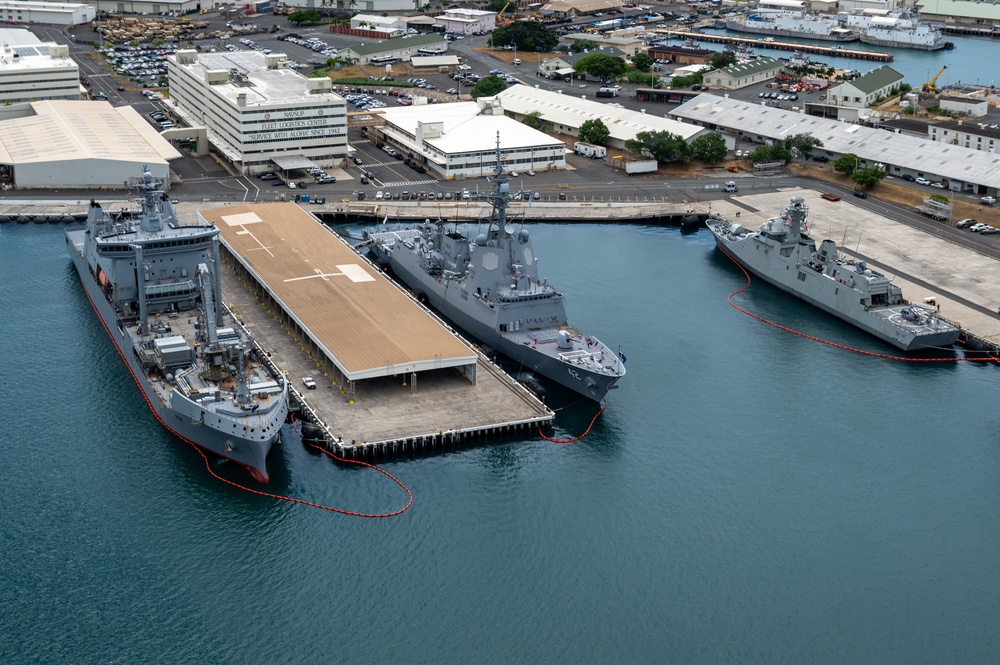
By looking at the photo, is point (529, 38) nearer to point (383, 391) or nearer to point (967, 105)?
point (967, 105)

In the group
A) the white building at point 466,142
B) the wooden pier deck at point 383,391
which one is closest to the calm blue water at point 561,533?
the wooden pier deck at point 383,391

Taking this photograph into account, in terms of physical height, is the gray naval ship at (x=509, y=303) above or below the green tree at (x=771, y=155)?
below

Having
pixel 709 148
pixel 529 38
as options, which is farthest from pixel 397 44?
pixel 709 148

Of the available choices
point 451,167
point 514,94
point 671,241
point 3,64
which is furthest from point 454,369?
point 3,64

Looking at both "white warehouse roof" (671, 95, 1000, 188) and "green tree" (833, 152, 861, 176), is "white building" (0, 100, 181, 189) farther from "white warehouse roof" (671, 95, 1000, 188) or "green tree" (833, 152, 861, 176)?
"green tree" (833, 152, 861, 176)

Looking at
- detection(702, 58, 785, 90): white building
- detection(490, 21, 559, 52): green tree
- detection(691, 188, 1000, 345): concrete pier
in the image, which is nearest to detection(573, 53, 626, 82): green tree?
detection(702, 58, 785, 90): white building

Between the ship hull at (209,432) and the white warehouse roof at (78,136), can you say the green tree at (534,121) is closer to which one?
the white warehouse roof at (78,136)
